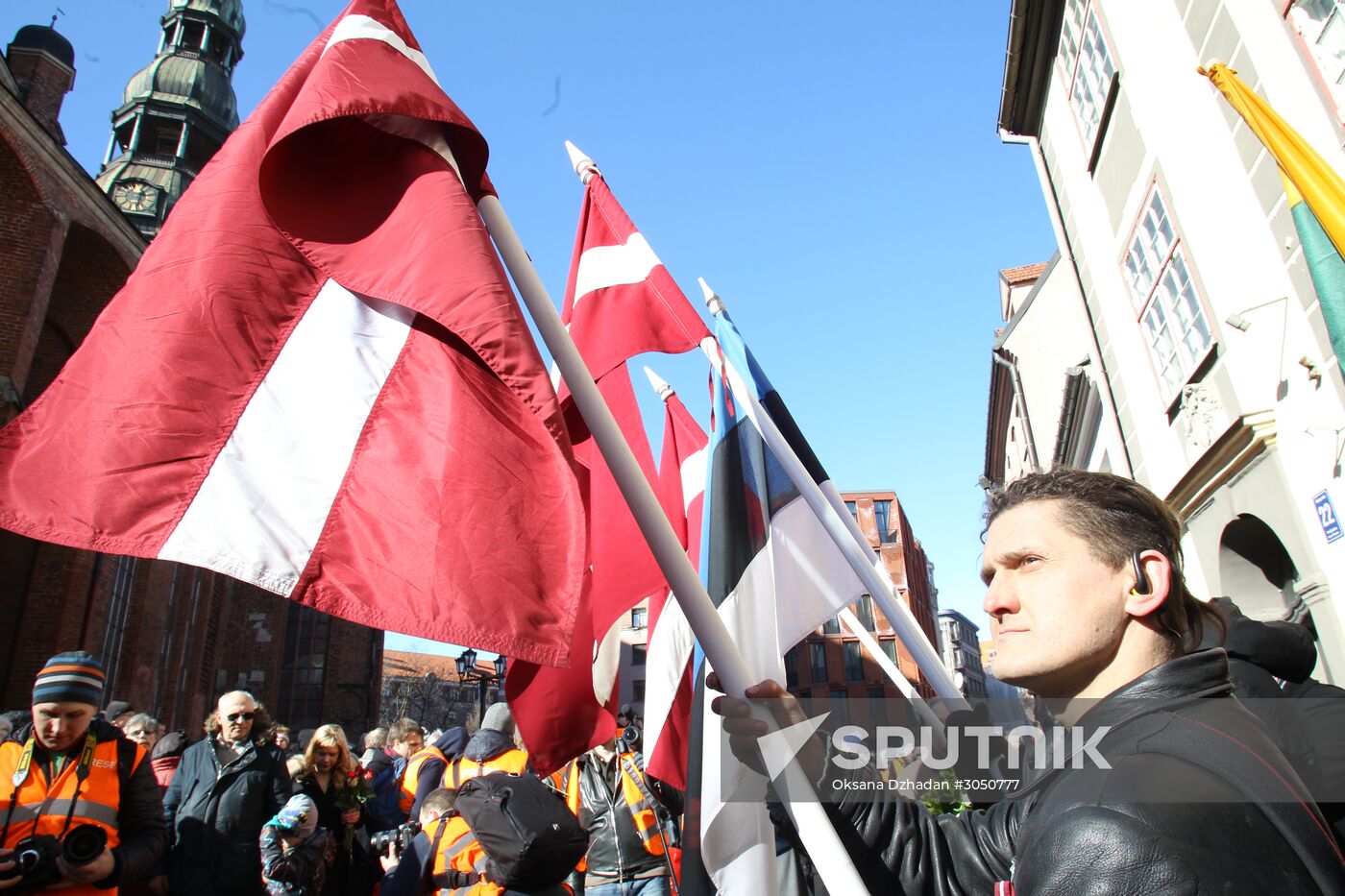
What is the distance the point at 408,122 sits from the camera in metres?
2.59

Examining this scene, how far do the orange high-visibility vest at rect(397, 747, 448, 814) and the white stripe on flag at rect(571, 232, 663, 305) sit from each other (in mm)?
4667

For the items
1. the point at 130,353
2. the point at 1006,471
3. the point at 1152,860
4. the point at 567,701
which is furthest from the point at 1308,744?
the point at 1006,471

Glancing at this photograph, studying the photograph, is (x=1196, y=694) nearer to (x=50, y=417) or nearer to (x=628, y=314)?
(x=50, y=417)

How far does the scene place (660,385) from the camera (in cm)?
578

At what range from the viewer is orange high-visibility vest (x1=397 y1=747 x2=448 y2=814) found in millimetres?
7244

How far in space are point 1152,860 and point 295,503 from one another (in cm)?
204

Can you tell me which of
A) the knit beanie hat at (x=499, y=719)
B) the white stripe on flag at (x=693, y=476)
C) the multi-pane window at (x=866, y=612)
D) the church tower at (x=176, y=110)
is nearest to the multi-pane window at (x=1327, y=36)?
the white stripe on flag at (x=693, y=476)

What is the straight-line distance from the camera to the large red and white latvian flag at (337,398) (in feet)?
7.13

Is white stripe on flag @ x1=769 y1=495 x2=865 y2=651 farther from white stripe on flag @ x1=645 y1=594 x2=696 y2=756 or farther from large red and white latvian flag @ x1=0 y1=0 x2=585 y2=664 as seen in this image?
large red and white latvian flag @ x1=0 y1=0 x2=585 y2=664

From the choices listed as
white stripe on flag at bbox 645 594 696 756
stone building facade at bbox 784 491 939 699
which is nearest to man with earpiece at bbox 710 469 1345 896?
white stripe on flag at bbox 645 594 696 756

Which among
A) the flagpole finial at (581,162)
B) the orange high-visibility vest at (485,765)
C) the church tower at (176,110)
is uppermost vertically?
the church tower at (176,110)

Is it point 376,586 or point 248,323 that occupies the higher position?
point 248,323

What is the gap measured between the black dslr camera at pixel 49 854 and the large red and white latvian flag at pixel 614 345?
2.08m

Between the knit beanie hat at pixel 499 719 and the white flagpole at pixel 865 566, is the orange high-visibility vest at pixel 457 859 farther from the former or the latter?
the white flagpole at pixel 865 566
